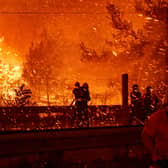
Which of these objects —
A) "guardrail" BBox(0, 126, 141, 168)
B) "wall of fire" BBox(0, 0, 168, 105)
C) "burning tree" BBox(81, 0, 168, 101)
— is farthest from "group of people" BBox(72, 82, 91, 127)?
"burning tree" BBox(81, 0, 168, 101)

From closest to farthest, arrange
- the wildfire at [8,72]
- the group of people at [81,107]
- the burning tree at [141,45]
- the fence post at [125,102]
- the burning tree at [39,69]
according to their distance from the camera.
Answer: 1. the group of people at [81,107]
2. the fence post at [125,102]
3. the wildfire at [8,72]
4. the burning tree at [141,45]
5. the burning tree at [39,69]

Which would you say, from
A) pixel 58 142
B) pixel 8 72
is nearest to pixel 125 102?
pixel 58 142

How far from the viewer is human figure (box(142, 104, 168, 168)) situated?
3.35 m

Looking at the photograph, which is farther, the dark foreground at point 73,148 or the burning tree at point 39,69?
the burning tree at point 39,69

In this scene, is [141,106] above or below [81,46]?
below

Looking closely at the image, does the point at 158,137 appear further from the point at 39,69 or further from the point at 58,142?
the point at 39,69

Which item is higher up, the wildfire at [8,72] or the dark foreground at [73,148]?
the wildfire at [8,72]

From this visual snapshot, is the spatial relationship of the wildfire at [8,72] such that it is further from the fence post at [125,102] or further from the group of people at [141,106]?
the group of people at [141,106]

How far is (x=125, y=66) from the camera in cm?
1616

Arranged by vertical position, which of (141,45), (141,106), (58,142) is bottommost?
(141,106)

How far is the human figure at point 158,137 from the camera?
11.0 feet

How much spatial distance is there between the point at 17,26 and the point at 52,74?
277 centimetres

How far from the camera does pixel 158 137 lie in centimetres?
339

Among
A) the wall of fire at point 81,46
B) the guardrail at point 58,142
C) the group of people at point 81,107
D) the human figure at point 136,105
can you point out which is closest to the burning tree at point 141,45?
the wall of fire at point 81,46
